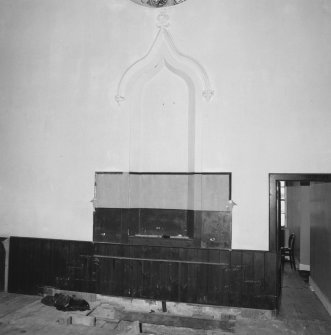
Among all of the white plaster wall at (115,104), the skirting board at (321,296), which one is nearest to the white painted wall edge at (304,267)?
the skirting board at (321,296)

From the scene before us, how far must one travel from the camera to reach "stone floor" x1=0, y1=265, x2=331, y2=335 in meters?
4.31

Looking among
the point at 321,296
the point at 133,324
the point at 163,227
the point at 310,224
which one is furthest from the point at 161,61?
the point at 321,296

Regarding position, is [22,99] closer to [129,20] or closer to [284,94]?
[129,20]

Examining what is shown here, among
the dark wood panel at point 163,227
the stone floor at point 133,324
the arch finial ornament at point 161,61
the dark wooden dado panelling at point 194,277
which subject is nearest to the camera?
the stone floor at point 133,324

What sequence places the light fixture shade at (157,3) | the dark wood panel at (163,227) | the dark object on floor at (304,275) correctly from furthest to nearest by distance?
the dark object on floor at (304,275) → the light fixture shade at (157,3) → the dark wood panel at (163,227)

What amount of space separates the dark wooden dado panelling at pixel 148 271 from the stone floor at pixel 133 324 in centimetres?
28

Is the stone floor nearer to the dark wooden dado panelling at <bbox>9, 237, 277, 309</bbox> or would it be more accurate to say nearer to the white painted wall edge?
the dark wooden dado panelling at <bbox>9, 237, 277, 309</bbox>

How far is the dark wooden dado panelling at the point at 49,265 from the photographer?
5.38 metres

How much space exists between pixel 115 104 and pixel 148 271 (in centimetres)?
270

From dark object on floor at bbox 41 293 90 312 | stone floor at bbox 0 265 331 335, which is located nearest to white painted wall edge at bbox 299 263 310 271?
stone floor at bbox 0 265 331 335

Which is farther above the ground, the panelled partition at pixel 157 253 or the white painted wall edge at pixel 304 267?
the panelled partition at pixel 157 253

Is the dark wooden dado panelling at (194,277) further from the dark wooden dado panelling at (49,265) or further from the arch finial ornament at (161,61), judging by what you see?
the arch finial ornament at (161,61)

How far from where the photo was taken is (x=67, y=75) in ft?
18.5

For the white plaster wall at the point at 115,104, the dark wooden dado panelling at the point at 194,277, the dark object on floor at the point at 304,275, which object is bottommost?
the dark object on floor at the point at 304,275
